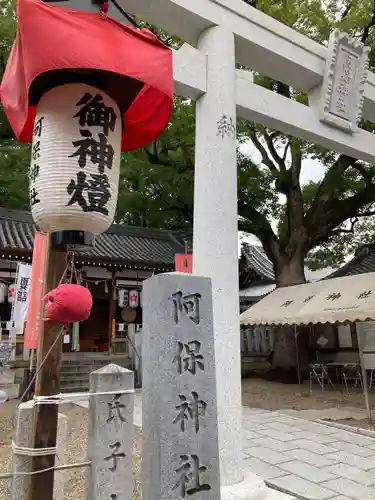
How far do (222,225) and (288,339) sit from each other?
1106cm

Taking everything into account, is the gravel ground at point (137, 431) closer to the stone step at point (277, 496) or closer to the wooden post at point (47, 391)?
the stone step at point (277, 496)

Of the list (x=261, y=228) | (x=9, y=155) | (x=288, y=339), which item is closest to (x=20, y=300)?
(x=9, y=155)

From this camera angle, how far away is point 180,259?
1209cm

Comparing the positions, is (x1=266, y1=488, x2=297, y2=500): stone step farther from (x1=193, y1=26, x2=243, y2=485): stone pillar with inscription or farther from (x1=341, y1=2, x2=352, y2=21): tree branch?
(x1=341, y1=2, x2=352, y2=21): tree branch

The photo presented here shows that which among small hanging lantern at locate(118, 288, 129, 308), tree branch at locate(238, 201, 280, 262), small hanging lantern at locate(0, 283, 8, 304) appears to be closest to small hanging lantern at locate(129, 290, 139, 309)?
small hanging lantern at locate(118, 288, 129, 308)

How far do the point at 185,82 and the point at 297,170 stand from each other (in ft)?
35.3

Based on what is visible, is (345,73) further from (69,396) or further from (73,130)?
(69,396)

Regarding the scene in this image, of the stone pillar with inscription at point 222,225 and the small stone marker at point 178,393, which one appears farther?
the stone pillar with inscription at point 222,225

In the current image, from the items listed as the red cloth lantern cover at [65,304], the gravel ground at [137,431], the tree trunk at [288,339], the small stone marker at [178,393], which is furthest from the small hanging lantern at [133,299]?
the red cloth lantern cover at [65,304]

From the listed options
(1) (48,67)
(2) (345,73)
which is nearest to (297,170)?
(2) (345,73)

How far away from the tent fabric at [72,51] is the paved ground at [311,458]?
4.11m

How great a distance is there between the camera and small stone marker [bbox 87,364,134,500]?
3.04 meters

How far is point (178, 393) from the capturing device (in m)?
2.81

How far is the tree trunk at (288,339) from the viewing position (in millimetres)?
13844
